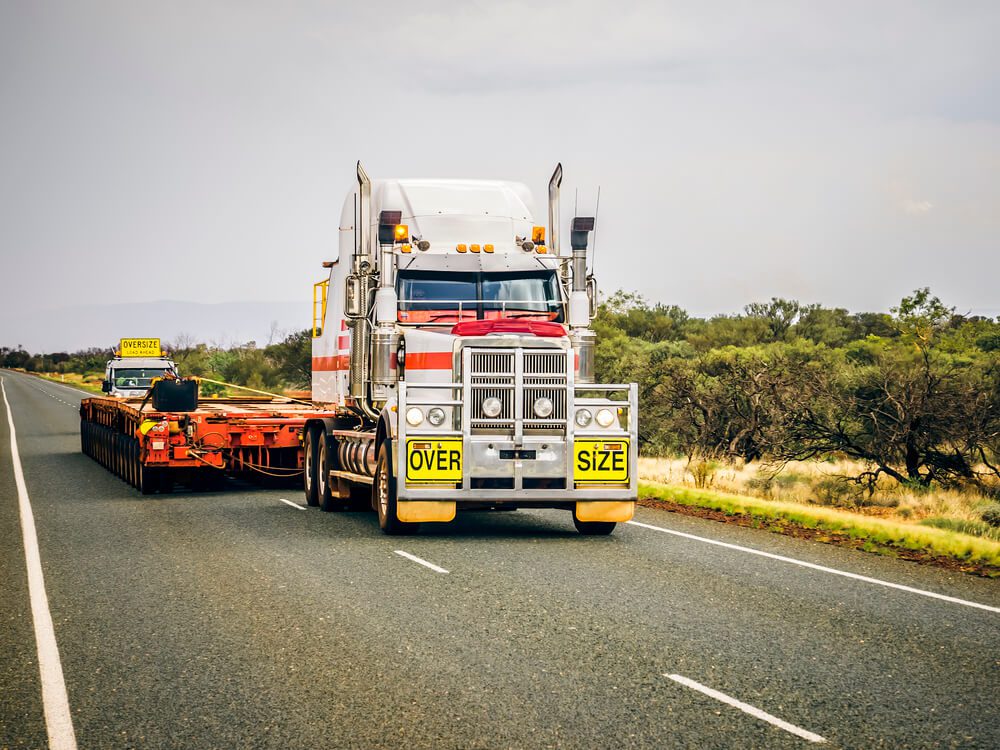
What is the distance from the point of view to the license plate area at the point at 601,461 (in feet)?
42.3

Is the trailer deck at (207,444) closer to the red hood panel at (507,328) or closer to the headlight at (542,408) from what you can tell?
the red hood panel at (507,328)

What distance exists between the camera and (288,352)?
2104 inches

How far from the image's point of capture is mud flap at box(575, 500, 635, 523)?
13102 mm

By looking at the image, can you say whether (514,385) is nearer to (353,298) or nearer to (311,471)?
(353,298)

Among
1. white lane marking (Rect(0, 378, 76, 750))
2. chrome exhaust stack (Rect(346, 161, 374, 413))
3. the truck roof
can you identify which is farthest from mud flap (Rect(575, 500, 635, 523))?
white lane marking (Rect(0, 378, 76, 750))

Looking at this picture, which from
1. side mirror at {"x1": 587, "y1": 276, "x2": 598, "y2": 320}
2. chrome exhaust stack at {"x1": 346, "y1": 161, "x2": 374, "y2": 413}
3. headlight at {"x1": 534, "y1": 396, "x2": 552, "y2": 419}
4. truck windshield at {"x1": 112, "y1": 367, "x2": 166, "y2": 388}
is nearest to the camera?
headlight at {"x1": 534, "y1": 396, "x2": 552, "y2": 419}

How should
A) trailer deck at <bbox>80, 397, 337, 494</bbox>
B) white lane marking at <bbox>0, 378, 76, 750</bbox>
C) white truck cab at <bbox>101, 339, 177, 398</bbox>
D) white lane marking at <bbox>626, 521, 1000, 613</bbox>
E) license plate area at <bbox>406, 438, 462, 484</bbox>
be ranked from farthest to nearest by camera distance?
white truck cab at <bbox>101, 339, 177, 398</bbox>
trailer deck at <bbox>80, 397, 337, 494</bbox>
license plate area at <bbox>406, 438, 462, 484</bbox>
white lane marking at <bbox>626, 521, 1000, 613</bbox>
white lane marking at <bbox>0, 378, 76, 750</bbox>

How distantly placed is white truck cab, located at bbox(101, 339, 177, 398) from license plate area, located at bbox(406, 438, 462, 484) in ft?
64.6

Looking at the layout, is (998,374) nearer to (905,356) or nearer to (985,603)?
(905,356)

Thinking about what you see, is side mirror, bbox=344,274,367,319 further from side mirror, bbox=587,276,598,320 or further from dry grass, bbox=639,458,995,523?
dry grass, bbox=639,458,995,523

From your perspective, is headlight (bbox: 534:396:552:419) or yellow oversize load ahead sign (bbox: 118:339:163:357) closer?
headlight (bbox: 534:396:552:419)

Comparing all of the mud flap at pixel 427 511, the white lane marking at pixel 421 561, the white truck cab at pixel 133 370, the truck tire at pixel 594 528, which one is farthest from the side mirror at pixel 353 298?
the white truck cab at pixel 133 370

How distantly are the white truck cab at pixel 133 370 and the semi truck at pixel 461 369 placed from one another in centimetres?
1551

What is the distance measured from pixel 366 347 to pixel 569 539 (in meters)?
3.54
